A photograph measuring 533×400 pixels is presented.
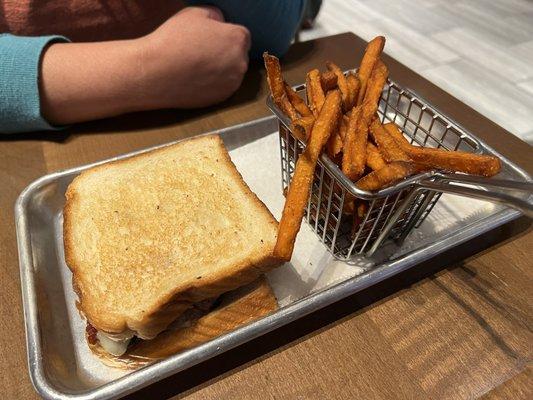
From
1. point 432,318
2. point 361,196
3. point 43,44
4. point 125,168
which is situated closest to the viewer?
point 361,196

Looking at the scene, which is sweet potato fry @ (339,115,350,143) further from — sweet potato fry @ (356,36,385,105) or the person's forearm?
the person's forearm

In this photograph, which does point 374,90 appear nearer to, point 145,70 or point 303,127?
point 303,127

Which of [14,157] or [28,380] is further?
[14,157]

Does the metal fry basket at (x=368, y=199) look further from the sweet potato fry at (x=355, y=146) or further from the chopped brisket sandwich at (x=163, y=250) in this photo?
the chopped brisket sandwich at (x=163, y=250)

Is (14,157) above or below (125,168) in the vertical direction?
below

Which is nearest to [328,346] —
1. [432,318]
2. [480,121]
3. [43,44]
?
[432,318]

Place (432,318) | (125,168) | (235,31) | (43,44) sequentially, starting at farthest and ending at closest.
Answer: (235,31) → (43,44) → (125,168) → (432,318)

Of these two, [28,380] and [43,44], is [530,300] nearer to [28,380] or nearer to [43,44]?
[28,380]

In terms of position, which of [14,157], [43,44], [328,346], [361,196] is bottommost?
[14,157]
